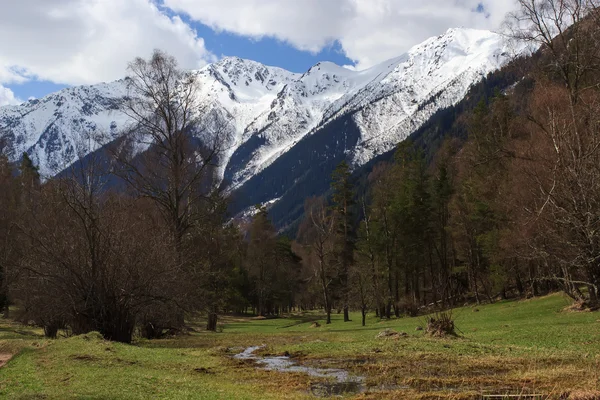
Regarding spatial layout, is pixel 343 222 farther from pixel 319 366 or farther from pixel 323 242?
pixel 319 366

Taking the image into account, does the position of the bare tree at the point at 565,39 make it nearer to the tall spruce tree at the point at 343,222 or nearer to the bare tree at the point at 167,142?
the bare tree at the point at 167,142

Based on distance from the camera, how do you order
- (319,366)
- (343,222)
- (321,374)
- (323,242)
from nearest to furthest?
(321,374)
(319,366)
(323,242)
(343,222)

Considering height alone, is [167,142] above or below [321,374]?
above

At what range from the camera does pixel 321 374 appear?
38.3 ft

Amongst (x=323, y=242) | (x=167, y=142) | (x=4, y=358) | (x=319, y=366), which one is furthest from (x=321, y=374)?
(x=323, y=242)

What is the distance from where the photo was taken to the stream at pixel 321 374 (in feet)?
31.9

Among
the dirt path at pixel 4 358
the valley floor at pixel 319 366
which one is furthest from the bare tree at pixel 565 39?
the dirt path at pixel 4 358

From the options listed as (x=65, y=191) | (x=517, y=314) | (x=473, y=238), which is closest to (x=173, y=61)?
(x=65, y=191)

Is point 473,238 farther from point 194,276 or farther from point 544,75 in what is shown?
point 194,276

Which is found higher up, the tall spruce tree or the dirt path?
the tall spruce tree

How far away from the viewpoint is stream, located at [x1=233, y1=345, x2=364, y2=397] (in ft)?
31.9

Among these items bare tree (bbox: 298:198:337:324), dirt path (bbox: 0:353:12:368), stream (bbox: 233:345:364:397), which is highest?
bare tree (bbox: 298:198:337:324)

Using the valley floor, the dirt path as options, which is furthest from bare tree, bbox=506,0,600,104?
the dirt path

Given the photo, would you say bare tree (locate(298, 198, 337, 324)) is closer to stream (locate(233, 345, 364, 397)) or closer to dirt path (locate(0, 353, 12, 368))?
stream (locate(233, 345, 364, 397))
